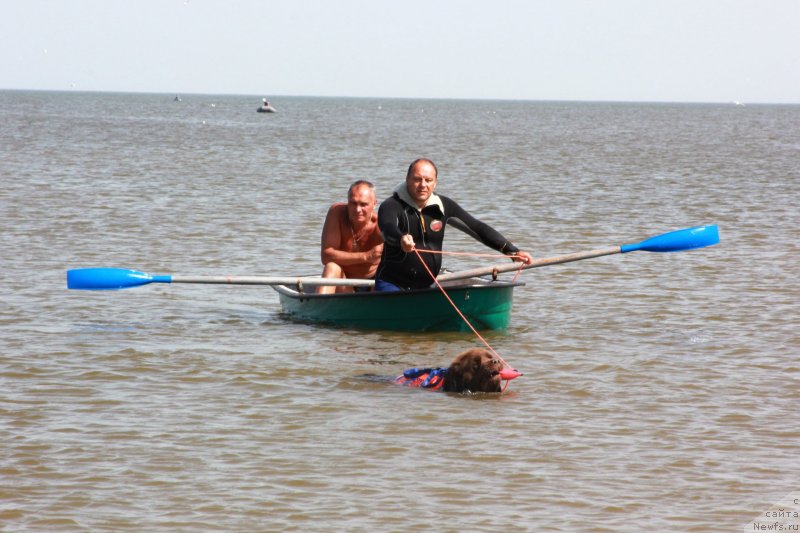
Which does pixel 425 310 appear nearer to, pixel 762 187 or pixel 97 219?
pixel 97 219

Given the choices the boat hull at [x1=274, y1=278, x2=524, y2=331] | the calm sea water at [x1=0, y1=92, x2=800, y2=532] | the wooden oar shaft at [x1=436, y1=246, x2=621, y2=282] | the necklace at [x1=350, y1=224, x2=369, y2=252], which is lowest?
the calm sea water at [x1=0, y1=92, x2=800, y2=532]

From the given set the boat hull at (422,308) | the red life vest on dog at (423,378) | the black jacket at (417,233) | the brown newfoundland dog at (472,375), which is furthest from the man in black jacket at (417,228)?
the brown newfoundland dog at (472,375)

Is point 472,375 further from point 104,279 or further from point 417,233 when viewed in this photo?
point 104,279

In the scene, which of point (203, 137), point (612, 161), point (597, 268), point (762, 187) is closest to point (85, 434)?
point (597, 268)

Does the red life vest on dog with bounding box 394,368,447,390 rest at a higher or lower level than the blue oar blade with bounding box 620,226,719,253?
lower

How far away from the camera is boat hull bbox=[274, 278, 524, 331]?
409 inches

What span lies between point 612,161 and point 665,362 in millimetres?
32287

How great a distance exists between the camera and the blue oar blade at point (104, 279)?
1121 centimetres

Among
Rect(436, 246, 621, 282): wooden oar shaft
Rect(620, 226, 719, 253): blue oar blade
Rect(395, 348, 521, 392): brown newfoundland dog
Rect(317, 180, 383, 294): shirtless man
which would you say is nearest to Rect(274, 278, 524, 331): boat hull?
Rect(436, 246, 621, 282): wooden oar shaft

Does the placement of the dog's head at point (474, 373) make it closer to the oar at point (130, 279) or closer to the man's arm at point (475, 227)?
the man's arm at point (475, 227)

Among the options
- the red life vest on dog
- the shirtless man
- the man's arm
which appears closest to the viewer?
the red life vest on dog

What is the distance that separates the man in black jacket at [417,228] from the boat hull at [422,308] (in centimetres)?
25

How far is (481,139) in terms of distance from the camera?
208ft

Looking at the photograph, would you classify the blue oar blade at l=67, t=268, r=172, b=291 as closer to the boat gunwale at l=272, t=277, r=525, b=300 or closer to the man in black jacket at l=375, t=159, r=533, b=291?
the boat gunwale at l=272, t=277, r=525, b=300
